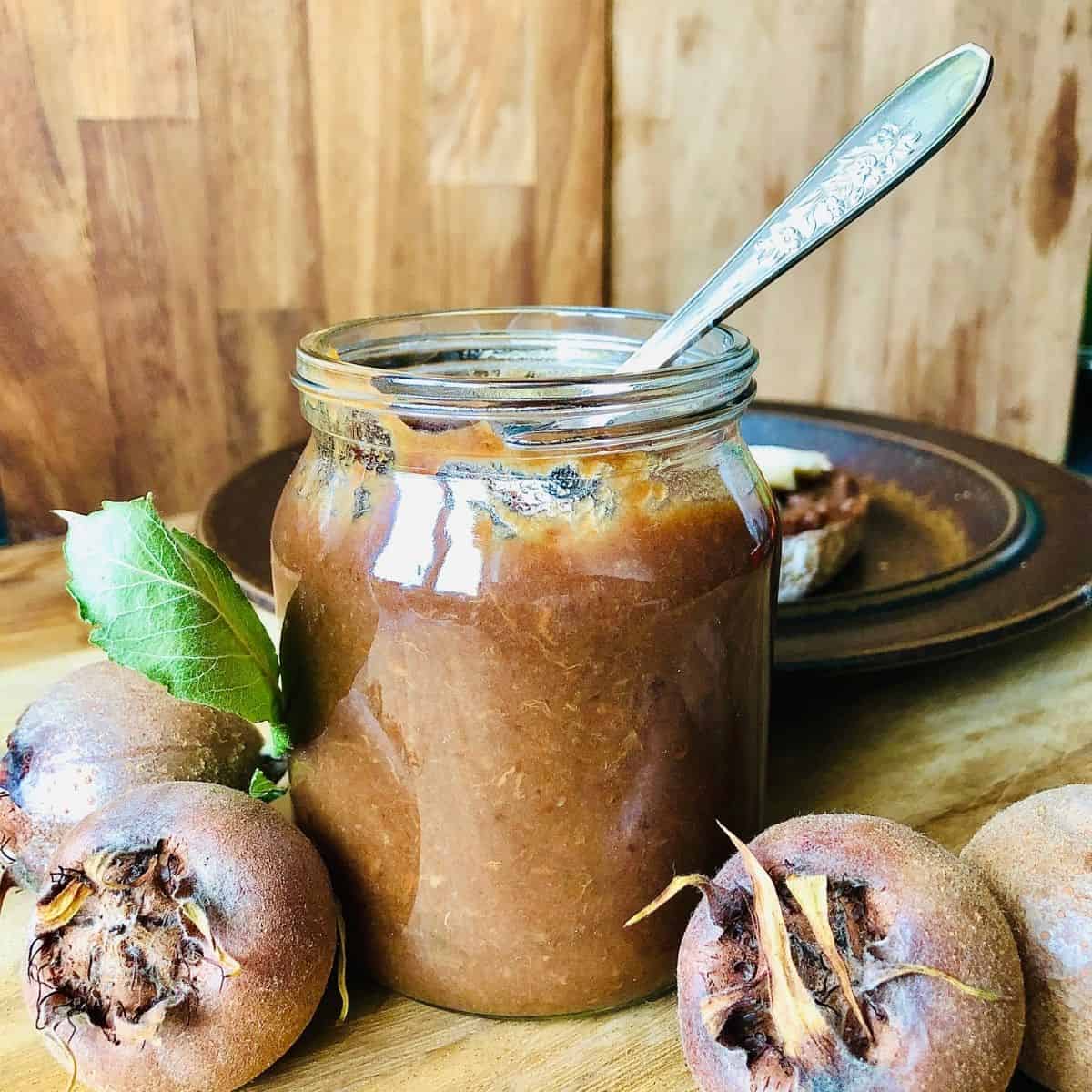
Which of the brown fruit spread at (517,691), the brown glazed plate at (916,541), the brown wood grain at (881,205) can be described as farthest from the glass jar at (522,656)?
the brown wood grain at (881,205)

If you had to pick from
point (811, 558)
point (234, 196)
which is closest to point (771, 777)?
point (811, 558)

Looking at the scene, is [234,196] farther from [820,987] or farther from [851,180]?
[820,987]

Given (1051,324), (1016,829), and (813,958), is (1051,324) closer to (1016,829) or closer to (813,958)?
(1016,829)

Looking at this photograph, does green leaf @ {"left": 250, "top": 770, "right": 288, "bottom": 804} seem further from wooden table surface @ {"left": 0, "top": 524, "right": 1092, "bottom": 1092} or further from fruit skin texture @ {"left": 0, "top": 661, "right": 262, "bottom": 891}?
wooden table surface @ {"left": 0, "top": 524, "right": 1092, "bottom": 1092}

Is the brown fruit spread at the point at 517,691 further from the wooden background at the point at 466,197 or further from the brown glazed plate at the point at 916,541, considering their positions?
the wooden background at the point at 466,197

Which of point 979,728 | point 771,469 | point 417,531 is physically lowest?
point 979,728

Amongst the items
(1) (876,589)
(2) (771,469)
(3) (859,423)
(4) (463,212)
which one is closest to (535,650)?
(1) (876,589)

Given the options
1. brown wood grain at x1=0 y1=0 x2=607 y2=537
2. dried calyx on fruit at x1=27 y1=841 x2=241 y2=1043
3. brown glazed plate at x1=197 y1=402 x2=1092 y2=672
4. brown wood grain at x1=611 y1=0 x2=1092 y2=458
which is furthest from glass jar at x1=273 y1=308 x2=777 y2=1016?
brown wood grain at x1=611 y1=0 x2=1092 y2=458
